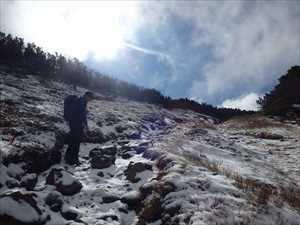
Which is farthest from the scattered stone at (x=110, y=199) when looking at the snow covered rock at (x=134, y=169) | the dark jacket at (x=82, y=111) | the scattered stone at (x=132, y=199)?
the dark jacket at (x=82, y=111)

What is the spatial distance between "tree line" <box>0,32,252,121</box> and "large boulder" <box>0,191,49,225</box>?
6245 centimetres

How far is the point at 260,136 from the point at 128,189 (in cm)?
1950

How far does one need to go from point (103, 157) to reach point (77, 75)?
6798 centimetres

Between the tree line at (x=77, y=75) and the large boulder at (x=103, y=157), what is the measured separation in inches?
2173

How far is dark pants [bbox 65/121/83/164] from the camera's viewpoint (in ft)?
54.1

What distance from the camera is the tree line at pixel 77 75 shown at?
73938mm

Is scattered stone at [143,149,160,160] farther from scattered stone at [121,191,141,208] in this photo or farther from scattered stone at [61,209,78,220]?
scattered stone at [61,209,78,220]

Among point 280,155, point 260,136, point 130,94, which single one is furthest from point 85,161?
point 130,94

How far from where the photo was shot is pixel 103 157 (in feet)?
53.4

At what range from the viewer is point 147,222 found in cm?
969

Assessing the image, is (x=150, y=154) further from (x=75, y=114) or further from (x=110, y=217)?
(x=110, y=217)

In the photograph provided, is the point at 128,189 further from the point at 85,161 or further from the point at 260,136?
the point at 260,136

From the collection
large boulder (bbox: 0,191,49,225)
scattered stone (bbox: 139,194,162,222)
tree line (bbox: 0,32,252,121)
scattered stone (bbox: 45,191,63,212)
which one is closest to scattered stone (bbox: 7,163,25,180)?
scattered stone (bbox: 45,191,63,212)

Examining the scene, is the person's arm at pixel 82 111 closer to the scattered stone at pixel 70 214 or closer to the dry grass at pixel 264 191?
the dry grass at pixel 264 191
